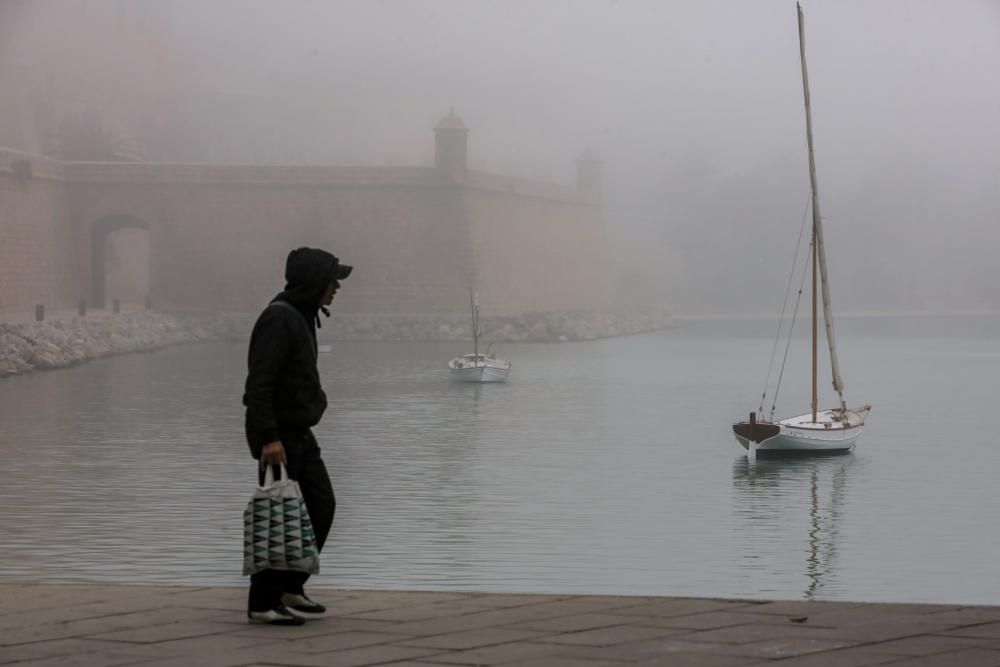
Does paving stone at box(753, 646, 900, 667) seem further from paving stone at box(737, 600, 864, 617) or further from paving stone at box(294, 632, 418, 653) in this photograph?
paving stone at box(294, 632, 418, 653)

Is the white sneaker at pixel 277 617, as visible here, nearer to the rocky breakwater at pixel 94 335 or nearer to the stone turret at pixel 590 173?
the rocky breakwater at pixel 94 335

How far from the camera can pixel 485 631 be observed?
5.07m

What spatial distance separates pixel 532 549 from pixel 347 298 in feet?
145

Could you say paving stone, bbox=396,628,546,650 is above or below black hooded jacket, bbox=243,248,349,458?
below

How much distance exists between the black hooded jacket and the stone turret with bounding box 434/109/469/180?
49.6m

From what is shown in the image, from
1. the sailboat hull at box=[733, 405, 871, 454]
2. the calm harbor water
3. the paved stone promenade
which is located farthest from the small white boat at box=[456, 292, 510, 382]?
the paved stone promenade

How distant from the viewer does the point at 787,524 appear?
15.0 m

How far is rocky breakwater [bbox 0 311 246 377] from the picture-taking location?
38.5 m

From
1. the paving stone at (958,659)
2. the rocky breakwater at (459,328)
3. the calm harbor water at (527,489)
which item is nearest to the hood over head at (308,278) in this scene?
the paving stone at (958,659)

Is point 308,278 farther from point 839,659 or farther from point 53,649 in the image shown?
point 839,659

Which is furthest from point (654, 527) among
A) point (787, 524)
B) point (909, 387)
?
point (909, 387)

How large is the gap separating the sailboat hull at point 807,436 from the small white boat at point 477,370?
1566 centimetres

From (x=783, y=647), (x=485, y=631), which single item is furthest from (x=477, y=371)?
(x=783, y=647)

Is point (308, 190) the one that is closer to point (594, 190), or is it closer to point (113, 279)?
point (113, 279)
